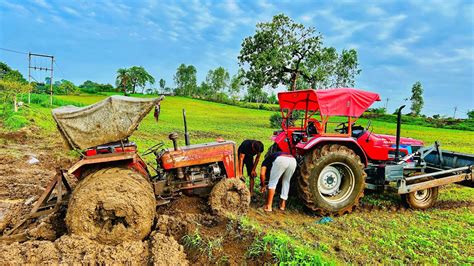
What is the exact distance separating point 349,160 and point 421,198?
1.89 m

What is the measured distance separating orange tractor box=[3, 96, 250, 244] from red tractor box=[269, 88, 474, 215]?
1430mm

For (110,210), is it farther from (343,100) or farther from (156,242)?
(343,100)

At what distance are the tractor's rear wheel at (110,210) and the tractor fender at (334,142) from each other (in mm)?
2847

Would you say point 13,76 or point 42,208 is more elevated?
point 13,76

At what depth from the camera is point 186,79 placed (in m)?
92.6

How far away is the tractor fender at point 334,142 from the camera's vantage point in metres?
5.79

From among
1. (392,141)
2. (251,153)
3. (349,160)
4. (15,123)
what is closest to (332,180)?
(349,160)

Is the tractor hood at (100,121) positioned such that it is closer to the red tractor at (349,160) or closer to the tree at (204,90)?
the red tractor at (349,160)

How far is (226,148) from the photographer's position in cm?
575

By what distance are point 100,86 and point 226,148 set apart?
7622cm

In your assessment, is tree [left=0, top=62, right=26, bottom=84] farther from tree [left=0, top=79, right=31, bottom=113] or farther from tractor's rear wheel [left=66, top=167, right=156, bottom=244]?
tractor's rear wheel [left=66, top=167, right=156, bottom=244]

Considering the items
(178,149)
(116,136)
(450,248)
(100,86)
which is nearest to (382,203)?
(450,248)

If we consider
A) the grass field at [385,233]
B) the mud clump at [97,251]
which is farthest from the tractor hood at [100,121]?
the grass field at [385,233]

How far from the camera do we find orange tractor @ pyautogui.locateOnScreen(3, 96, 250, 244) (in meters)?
4.28
